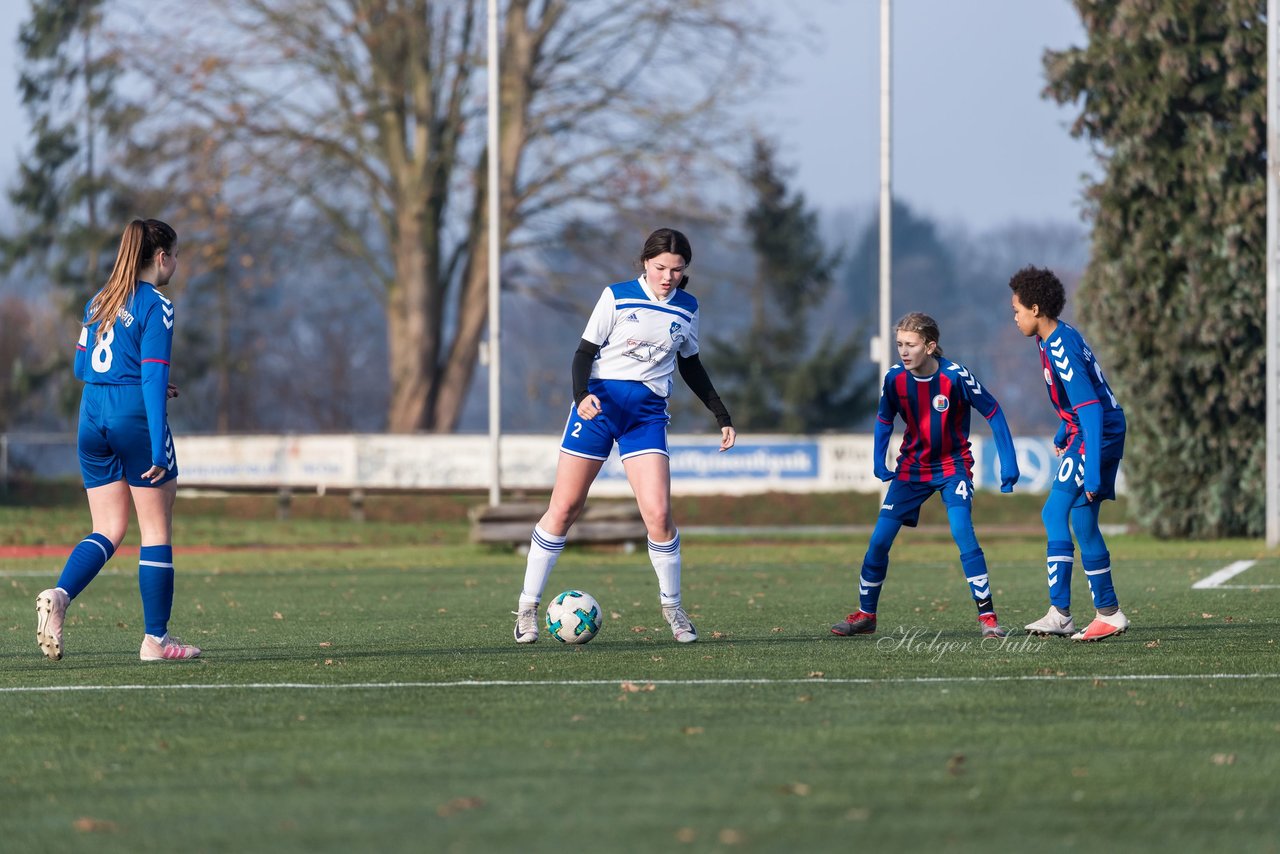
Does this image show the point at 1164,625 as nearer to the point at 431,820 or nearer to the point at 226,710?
the point at 226,710

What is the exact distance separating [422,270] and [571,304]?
3.16 metres

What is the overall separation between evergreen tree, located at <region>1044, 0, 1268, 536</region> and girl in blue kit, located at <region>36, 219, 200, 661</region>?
16479mm

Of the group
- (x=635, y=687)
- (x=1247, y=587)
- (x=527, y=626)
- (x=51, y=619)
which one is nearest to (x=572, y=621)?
(x=527, y=626)

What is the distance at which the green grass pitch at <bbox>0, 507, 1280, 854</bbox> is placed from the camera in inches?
174

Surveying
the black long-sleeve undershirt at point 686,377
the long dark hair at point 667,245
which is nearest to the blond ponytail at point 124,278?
the black long-sleeve undershirt at point 686,377

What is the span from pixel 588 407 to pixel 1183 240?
614 inches

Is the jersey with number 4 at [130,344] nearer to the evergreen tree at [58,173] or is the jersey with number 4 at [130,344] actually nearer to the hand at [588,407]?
the hand at [588,407]

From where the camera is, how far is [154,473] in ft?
26.1

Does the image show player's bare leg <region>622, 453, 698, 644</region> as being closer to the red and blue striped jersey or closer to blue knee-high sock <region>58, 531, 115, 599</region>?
the red and blue striped jersey

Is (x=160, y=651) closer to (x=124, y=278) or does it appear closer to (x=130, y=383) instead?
(x=130, y=383)

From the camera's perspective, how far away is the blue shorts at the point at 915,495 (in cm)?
920

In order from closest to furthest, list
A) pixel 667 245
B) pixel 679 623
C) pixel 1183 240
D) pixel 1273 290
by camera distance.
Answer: pixel 667 245, pixel 679 623, pixel 1273 290, pixel 1183 240

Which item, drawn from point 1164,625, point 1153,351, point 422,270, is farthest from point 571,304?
point 1164,625

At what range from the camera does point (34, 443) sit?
45500mm
